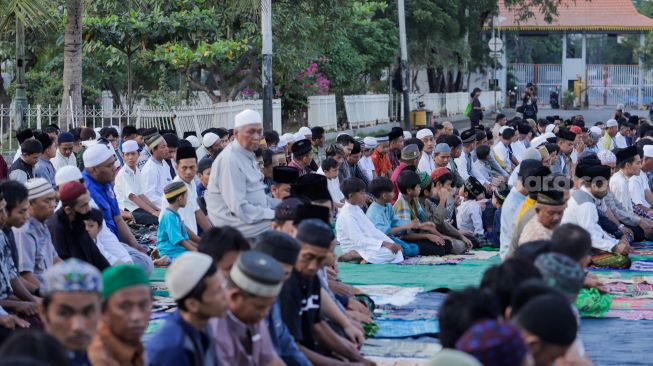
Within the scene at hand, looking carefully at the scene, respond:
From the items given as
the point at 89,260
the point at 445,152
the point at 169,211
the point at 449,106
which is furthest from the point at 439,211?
the point at 449,106

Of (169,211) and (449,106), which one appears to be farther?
(449,106)

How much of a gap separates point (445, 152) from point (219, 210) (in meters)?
5.68

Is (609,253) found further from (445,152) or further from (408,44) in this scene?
(408,44)

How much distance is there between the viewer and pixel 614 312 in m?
10.0

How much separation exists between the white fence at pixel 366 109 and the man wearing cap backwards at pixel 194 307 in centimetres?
2974

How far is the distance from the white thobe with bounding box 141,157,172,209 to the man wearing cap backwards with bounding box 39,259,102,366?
9.29 metres

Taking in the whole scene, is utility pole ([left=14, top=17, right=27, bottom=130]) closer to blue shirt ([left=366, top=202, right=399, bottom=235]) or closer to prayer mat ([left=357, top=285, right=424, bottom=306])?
blue shirt ([left=366, top=202, right=399, bottom=235])

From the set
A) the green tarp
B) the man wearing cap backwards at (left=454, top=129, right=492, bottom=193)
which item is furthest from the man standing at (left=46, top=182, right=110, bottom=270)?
the man wearing cap backwards at (left=454, top=129, right=492, bottom=193)

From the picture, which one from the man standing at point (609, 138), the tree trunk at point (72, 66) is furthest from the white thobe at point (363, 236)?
the man standing at point (609, 138)

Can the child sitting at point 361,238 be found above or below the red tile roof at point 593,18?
below

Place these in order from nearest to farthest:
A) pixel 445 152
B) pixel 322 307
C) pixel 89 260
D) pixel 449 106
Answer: pixel 322 307
pixel 89 260
pixel 445 152
pixel 449 106

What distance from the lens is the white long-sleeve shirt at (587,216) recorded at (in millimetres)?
12188

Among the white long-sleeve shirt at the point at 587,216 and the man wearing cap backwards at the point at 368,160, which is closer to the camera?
the white long-sleeve shirt at the point at 587,216

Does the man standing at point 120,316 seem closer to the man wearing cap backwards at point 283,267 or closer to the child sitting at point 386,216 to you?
the man wearing cap backwards at point 283,267
